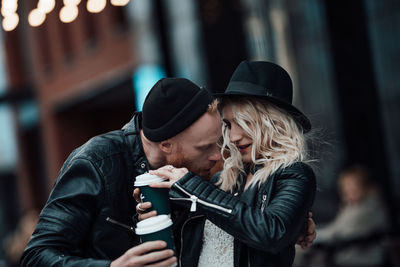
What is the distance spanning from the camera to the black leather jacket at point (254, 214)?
218cm

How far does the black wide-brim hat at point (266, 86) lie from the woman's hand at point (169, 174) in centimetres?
46

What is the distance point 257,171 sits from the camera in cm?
255

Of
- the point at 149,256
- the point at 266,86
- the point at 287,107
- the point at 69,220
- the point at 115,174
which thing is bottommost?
the point at 149,256

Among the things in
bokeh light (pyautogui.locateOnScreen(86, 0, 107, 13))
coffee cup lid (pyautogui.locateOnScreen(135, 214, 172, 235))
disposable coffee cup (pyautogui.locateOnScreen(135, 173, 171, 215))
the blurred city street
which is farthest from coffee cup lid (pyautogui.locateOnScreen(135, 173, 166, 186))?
bokeh light (pyautogui.locateOnScreen(86, 0, 107, 13))

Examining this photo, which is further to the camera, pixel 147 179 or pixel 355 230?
pixel 355 230

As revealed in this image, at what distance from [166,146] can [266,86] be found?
1.77 feet

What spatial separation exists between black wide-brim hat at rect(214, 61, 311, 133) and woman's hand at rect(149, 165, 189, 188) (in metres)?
0.46

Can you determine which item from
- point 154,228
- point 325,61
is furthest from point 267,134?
point 325,61

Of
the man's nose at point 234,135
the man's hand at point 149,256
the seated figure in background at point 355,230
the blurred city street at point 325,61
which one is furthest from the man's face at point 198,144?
the seated figure in background at point 355,230

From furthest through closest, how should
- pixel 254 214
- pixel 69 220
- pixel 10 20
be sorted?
pixel 10 20, pixel 69 220, pixel 254 214

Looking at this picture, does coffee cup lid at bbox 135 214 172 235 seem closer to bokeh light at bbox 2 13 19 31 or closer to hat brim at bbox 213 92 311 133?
hat brim at bbox 213 92 311 133

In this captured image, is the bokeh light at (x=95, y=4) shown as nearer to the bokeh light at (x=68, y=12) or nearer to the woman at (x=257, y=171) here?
the bokeh light at (x=68, y=12)

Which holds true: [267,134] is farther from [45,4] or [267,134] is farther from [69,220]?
[45,4]

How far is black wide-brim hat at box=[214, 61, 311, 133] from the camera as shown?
2.51 meters
